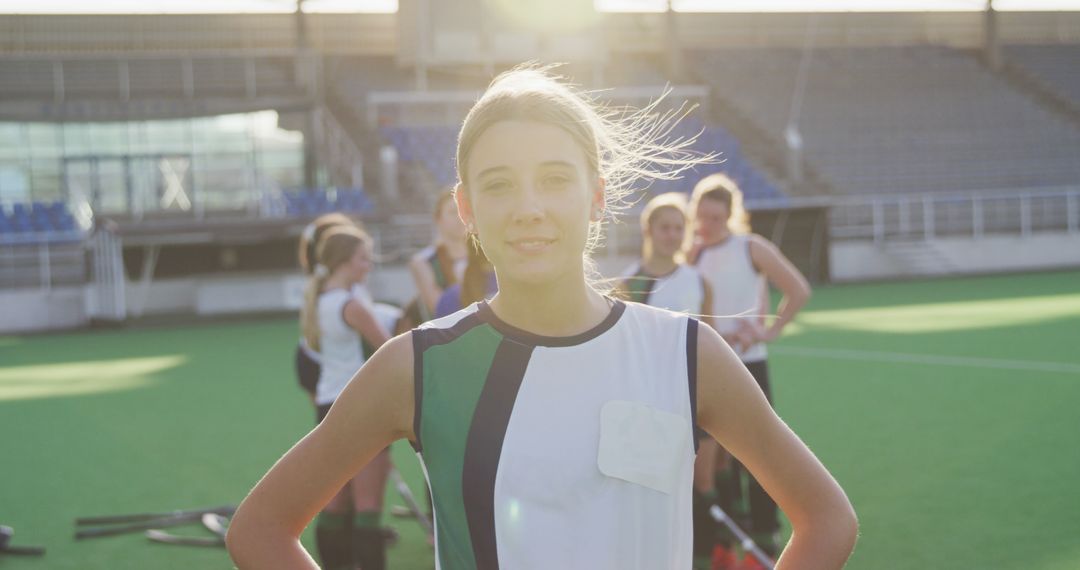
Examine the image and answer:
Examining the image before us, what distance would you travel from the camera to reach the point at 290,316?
2305 centimetres

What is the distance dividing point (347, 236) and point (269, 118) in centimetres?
2530

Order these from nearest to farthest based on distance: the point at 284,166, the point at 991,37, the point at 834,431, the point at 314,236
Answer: the point at 314,236
the point at 834,431
the point at 284,166
the point at 991,37

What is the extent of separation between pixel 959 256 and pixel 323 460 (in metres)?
27.2

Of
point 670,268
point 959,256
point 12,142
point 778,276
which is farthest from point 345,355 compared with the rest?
point 12,142

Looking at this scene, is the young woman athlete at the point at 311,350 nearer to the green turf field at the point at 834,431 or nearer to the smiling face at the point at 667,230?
the green turf field at the point at 834,431

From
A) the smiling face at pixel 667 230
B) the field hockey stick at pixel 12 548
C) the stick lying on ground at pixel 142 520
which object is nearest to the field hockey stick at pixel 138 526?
the stick lying on ground at pixel 142 520

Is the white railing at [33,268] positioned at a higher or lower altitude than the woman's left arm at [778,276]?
lower

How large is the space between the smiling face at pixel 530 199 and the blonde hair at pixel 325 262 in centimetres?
372

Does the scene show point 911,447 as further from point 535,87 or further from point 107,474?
point 535,87

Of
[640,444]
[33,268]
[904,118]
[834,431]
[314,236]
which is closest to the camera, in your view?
[640,444]

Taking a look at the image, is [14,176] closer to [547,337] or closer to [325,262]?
[325,262]

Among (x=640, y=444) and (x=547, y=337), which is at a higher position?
(x=547, y=337)

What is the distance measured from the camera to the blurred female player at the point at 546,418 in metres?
1.80

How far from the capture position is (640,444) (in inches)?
70.9
